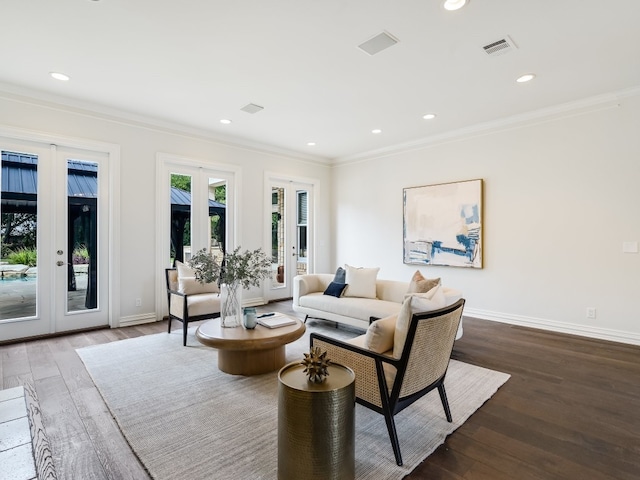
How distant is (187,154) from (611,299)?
6.19 metres

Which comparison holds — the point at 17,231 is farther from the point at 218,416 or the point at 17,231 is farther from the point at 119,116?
the point at 218,416

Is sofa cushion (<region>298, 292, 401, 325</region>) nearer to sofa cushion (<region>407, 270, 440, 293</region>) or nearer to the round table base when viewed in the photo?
sofa cushion (<region>407, 270, 440, 293</region>)

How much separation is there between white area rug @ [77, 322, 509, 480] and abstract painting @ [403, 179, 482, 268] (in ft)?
7.92

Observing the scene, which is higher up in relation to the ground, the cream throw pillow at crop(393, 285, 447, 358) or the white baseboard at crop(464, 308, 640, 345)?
the cream throw pillow at crop(393, 285, 447, 358)

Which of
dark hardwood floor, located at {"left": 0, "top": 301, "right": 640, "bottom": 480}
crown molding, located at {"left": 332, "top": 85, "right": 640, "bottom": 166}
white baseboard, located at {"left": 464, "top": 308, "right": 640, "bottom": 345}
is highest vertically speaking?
crown molding, located at {"left": 332, "top": 85, "right": 640, "bottom": 166}

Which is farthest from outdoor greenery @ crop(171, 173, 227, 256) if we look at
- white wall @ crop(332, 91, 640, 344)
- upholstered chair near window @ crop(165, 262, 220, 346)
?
white wall @ crop(332, 91, 640, 344)

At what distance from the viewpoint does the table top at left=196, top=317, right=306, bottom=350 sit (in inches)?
110

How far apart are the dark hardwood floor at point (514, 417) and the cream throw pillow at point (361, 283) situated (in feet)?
4.18

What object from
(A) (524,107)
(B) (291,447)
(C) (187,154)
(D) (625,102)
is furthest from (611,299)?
(C) (187,154)

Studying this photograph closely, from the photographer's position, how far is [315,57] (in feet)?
10.3

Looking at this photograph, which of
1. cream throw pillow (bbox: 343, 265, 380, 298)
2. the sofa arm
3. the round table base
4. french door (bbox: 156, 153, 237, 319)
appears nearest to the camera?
the round table base

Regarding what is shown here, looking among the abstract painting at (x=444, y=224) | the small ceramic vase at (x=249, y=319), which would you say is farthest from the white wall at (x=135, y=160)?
the abstract painting at (x=444, y=224)

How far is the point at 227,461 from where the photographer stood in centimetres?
188

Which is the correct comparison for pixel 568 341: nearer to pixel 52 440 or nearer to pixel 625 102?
pixel 625 102
